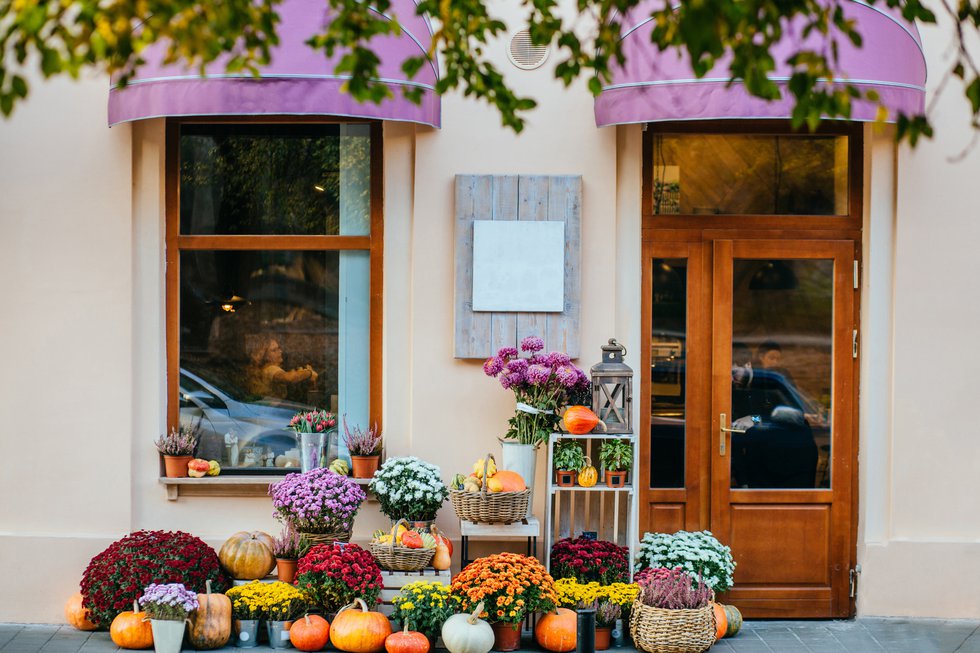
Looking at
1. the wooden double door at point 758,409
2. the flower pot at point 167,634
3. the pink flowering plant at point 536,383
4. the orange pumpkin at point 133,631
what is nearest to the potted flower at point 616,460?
the pink flowering plant at point 536,383

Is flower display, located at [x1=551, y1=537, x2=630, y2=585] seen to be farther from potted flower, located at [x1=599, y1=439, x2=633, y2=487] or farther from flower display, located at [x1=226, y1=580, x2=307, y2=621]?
flower display, located at [x1=226, y1=580, x2=307, y2=621]

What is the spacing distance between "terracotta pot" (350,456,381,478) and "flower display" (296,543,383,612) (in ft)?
2.59

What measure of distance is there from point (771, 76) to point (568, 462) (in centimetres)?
268

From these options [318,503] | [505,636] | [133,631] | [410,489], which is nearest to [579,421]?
[410,489]

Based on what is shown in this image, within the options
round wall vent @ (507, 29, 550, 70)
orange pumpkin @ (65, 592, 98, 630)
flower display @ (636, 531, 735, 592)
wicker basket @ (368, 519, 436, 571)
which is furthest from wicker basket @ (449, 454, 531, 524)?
round wall vent @ (507, 29, 550, 70)

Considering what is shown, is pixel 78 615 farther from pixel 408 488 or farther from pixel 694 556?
pixel 694 556

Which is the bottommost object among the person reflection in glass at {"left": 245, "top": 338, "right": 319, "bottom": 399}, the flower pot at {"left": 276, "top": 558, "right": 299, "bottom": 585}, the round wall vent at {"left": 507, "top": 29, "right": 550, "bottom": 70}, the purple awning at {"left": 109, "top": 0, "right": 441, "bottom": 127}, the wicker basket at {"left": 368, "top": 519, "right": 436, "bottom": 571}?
the flower pot at {"left": 276, "top": 558, "right": 299, "bottom": 585}

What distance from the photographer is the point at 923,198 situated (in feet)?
27.5

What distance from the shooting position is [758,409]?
8.61 m

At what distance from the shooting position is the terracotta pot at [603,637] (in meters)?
7.68

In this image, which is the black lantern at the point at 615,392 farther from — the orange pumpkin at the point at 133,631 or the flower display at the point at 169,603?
the orange pumpkin at the point at 133,631

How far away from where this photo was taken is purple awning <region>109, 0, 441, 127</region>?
7.61 metres

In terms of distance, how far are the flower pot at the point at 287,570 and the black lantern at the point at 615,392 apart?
85.4 inches

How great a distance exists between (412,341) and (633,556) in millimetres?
2020
